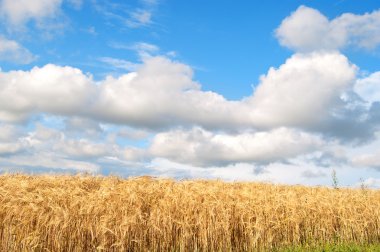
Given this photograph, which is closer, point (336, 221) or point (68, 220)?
point (68, 220)

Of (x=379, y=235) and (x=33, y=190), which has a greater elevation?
(x=33, y=190)

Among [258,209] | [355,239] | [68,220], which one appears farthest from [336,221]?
[68,220]

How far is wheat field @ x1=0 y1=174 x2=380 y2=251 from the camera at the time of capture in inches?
475

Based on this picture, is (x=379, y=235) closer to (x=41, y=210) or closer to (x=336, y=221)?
(x=336, y=221)

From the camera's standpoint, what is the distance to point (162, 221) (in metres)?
12.9

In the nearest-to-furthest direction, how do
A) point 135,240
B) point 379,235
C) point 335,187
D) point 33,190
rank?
point 135,240, point 33,190, point 379,235, point 335,187

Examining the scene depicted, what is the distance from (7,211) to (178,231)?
16.7 feet

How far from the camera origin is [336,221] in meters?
16.9

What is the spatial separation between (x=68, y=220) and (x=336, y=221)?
10.2 m

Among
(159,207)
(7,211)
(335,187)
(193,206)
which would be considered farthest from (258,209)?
(335,187)

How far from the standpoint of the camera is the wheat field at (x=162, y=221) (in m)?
12.1

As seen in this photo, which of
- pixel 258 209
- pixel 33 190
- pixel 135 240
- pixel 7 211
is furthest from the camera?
pixel 33 190

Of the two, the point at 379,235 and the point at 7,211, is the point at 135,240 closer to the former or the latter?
the point at 7,211

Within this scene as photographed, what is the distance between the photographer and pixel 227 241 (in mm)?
13469
